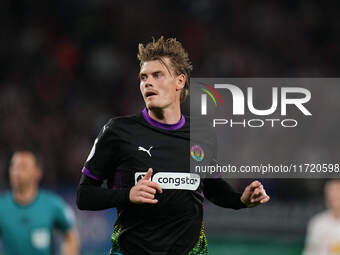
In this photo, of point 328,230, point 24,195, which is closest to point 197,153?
point 24,195

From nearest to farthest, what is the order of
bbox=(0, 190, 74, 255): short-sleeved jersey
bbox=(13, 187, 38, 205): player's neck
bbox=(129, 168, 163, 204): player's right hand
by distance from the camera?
bbox=(129, 168, 163, 204): player's right hand, bbox=(0, 190, 74, 255): short-sleeved jersey, bbox=(13, 187, 38, 205): player's neck

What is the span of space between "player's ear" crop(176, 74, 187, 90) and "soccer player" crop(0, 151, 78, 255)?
323 cm

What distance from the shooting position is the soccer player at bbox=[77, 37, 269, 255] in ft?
11.8

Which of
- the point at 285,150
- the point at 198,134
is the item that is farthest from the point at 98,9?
the point at 198,134

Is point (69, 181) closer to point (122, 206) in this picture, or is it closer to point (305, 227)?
point (305, 227)

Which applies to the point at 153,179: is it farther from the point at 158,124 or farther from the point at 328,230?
the point at 328,230

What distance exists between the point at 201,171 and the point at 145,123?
41cm

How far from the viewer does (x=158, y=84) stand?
3.72 m

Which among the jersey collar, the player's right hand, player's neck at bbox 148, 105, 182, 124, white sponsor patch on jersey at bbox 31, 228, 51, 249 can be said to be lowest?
the player's right hand

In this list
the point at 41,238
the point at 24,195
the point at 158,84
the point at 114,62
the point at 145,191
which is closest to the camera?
the point at 145,191

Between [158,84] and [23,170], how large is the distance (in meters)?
3.38

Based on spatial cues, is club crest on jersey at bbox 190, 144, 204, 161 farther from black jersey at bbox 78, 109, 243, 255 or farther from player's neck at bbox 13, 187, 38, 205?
player's neck at bbox 13, 187, 38, 205

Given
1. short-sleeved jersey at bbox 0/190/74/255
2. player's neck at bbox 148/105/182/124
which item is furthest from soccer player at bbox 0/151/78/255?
player's neck at bbox 148/105/182/124

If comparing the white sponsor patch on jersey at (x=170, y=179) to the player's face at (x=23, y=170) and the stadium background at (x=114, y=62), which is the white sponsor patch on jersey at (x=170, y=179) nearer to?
the player's face at (x=23, y=170)
